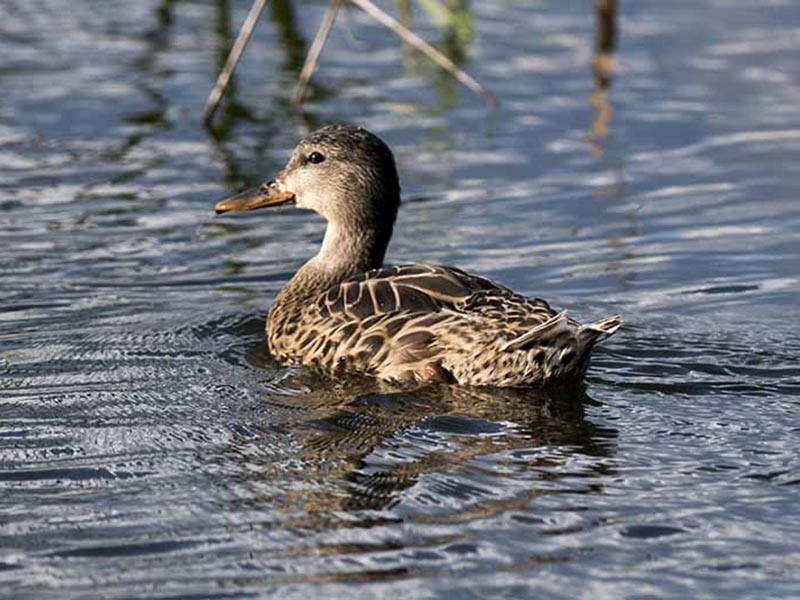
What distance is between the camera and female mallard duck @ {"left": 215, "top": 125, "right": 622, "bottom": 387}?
28.1 feet

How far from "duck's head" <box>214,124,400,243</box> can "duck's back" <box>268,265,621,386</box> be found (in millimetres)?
669

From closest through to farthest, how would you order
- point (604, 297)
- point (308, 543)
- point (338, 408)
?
point (308, 543) → point (338, 408) → point (604, 297)

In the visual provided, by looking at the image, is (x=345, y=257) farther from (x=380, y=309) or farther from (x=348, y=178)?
(x=380, y=309)

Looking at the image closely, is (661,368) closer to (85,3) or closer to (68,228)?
(68,228)

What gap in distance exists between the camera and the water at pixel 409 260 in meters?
6.70

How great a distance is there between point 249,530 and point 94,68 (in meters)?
8.94

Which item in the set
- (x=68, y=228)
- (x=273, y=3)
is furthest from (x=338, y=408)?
(x=273, y=3)

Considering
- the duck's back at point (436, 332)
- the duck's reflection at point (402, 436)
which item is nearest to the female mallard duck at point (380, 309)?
the duck's back at point (436, 332)

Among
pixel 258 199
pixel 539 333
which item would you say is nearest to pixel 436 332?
pixel 539 333

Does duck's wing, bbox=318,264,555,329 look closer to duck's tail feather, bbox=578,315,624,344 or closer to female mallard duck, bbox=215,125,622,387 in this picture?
female mallard duck, bbox=215,125,622,387

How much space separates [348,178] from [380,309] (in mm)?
1299

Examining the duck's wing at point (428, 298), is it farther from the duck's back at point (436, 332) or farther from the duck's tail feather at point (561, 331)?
the duck's tail feather at point (561, 331)

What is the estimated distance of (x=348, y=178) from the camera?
10141mm

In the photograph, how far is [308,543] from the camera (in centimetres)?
673
